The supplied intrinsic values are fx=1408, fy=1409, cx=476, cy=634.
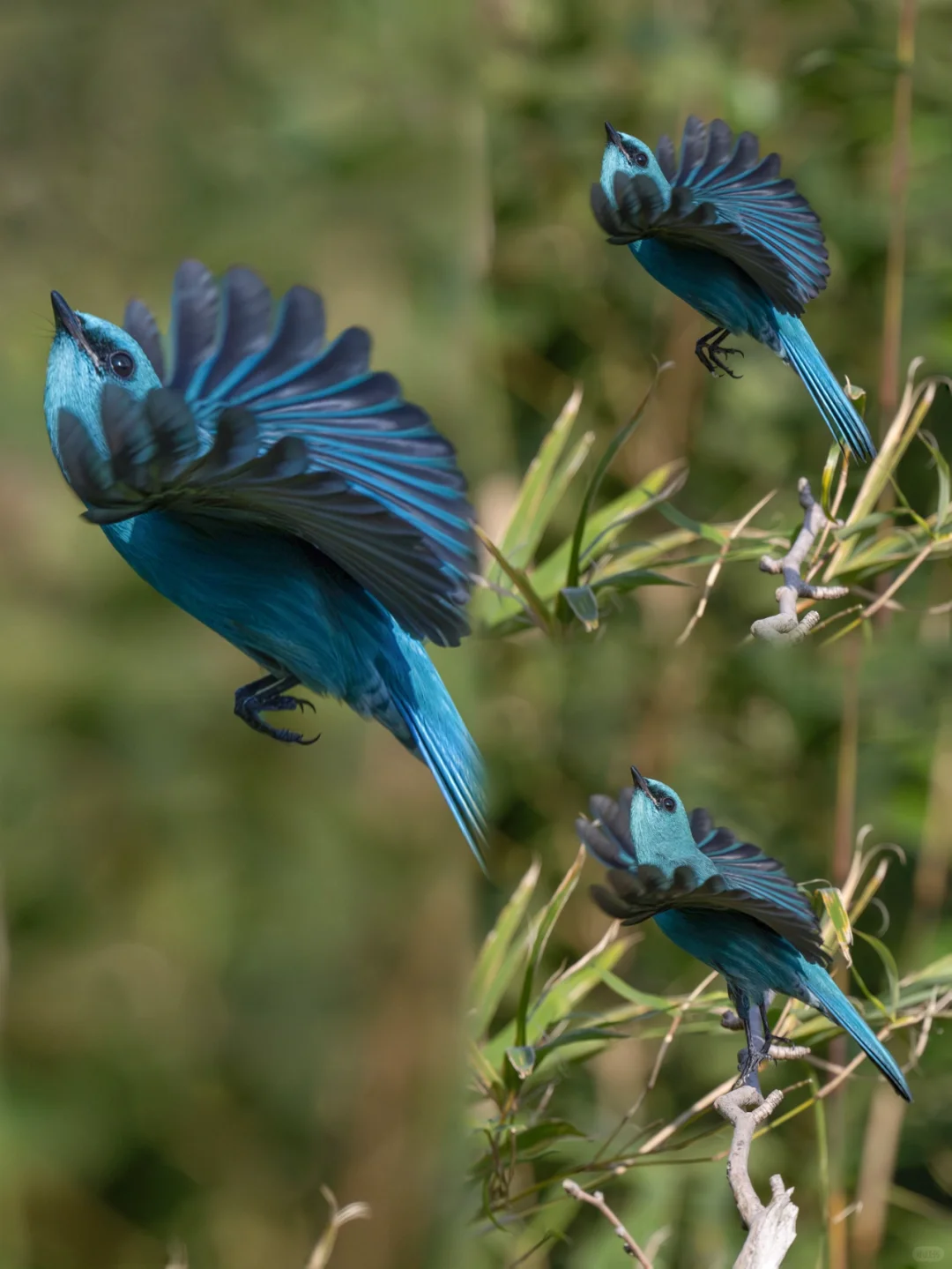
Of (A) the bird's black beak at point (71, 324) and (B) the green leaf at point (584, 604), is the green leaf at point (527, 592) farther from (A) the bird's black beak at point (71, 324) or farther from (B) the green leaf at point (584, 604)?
(A) the bird's black beak at point (71, 324)

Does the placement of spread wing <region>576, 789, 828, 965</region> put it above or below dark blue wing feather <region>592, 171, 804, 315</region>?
below

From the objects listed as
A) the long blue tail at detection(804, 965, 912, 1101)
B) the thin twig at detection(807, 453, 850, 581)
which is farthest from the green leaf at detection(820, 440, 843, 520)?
the long blue tail at detection(804, 965, 912, 1101)

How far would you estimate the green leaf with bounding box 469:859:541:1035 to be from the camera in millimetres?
494

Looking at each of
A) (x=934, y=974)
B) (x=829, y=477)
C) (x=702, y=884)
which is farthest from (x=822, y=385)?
(x=934, y=974)

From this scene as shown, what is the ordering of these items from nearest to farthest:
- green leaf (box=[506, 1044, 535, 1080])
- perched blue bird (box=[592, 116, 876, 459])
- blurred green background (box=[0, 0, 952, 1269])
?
perched blue bird (box=[592, 116, 876, 459]) → green leaf (box=[506, 1044, 535, 1080]) → blurred green background (box=[0, 0, 952, 1269])

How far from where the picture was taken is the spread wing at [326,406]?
0.72ft

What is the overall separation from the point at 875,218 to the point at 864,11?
0.36ft

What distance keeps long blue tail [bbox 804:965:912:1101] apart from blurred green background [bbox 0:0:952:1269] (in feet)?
0.42

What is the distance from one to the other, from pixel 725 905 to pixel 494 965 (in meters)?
0.22

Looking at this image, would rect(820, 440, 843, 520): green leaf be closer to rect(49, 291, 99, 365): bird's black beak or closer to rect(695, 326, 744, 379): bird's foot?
rect(695, 326, 744, 379): bird's foot

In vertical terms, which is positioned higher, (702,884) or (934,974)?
(702,884)

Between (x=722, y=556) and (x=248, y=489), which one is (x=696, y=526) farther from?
(x=248, y=489)

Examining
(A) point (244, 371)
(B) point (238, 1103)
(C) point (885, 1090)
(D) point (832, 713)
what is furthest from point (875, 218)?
(B) point (238, 1103)

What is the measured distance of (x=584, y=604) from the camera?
0.40 m
